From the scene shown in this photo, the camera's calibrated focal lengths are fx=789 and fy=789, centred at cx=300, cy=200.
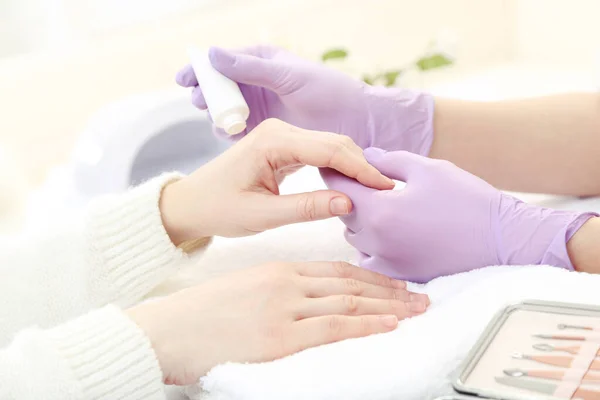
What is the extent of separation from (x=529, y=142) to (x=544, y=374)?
0.61m

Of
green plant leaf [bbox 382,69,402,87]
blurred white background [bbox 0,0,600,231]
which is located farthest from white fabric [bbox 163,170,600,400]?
green plant leaf [bbox 382,69,402,87]

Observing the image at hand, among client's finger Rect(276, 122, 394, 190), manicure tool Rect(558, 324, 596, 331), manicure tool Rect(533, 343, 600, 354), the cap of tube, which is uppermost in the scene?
the cap of tube

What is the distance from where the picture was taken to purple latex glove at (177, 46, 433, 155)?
100 cm

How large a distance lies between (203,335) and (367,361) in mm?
151

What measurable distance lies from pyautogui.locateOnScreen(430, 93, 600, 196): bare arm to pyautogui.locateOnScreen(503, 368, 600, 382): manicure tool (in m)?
0.59

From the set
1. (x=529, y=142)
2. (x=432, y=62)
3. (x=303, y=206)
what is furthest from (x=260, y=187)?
(x=432, y=62)

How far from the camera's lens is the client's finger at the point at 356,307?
0.71m

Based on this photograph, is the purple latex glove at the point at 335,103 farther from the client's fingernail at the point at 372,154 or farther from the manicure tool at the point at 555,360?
the manicure tool at the point at 555,360

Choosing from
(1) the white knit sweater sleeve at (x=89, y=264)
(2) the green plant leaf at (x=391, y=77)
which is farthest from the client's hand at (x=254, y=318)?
(2) the green plant leaf at (x=391, y=77)

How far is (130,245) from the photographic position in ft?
2.89

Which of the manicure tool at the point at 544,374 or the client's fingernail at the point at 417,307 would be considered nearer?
the manicure tool at the point at 544,374

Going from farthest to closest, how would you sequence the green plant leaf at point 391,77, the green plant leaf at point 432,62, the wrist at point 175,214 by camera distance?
the green plant leaf at point 432,62, the green plant leaf at point 391,77, the wrist at point 175,214

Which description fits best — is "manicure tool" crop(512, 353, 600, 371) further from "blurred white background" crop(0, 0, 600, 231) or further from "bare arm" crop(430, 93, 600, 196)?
"blurred white background" crop(0, 0, 600, 231)

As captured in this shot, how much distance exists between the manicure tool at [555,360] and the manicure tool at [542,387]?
23mm
